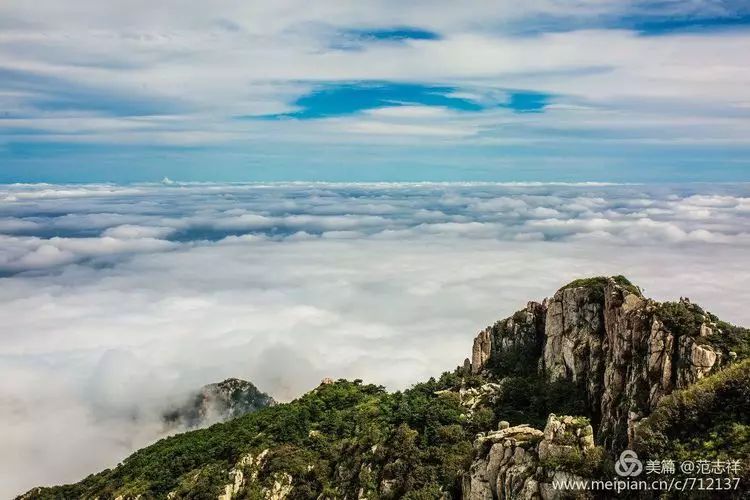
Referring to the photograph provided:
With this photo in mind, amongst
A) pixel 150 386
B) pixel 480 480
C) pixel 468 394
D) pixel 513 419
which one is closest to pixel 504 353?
pixel 468 394

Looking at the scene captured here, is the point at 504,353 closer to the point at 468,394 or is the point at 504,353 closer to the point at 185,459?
the point at 468,394

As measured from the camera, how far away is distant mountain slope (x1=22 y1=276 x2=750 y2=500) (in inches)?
937

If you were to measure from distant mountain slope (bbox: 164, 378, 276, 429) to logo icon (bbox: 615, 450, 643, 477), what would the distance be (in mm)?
106666

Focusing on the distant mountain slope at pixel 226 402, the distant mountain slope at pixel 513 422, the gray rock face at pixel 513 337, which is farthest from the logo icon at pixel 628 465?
the distant mountain slope at pixel 226 402

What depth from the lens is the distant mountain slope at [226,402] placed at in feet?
409

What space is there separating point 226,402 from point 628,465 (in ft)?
388

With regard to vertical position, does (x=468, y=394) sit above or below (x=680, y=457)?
below

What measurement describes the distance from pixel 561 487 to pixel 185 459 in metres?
44.2

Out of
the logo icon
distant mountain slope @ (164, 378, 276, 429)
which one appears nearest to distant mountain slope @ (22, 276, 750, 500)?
the logo icon

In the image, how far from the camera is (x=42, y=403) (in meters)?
186

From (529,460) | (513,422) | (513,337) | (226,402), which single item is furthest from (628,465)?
(226,402)

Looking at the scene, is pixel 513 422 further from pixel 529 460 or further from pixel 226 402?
pixel 226 402

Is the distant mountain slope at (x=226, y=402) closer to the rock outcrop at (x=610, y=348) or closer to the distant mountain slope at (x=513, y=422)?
the distant mountain slope at (x=513, y=422)

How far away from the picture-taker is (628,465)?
72.6 ft
